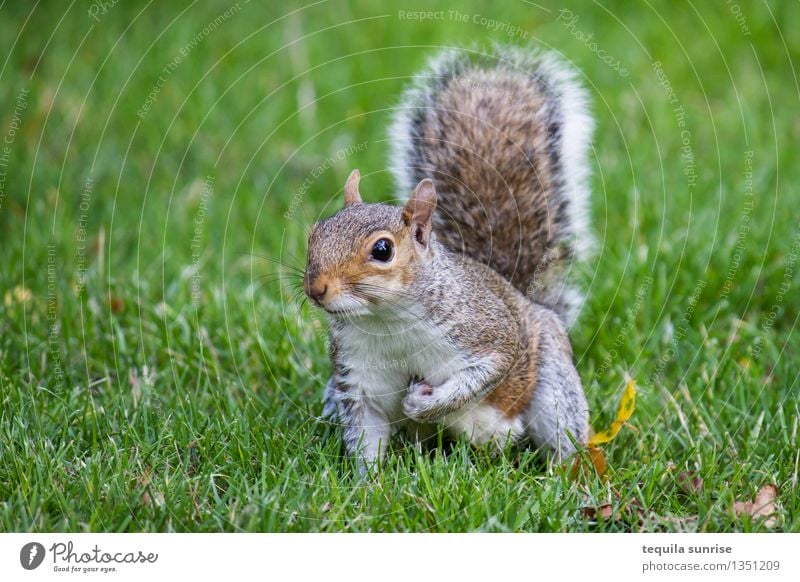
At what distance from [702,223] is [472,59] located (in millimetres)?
839

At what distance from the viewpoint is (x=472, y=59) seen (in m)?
2.62

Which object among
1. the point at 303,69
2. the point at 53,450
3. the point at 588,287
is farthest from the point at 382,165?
the point at 53,450

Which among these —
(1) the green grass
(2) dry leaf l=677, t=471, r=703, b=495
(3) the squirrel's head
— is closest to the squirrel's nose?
(3) the squirrel's head

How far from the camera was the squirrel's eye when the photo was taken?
1754mm

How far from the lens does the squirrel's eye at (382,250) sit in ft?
5.75

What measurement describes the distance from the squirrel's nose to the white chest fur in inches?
6.8

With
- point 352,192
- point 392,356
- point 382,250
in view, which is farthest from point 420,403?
point 352,192

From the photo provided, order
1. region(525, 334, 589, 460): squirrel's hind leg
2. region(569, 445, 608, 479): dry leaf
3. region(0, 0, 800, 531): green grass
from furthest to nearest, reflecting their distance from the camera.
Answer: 1. region(525, 334, 589, 460): squirrel's hind leg
2. region(569, 445, 608, 479): dry leaf
3. region(0, 0, 800, 531): green grass

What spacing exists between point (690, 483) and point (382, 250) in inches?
28.5

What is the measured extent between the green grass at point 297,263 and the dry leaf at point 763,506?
20 mm

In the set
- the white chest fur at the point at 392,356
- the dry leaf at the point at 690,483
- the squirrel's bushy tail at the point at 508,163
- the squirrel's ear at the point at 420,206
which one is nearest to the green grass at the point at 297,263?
the dry leaf at the point at 690,483

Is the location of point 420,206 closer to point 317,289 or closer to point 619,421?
point 317,289

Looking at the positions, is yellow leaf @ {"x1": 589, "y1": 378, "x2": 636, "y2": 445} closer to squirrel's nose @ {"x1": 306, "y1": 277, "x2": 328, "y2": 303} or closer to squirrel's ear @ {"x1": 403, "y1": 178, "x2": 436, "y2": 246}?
squirrel's ear @ {"x1": 403, "y1": 178, "x2": 436, "y2": 246}
